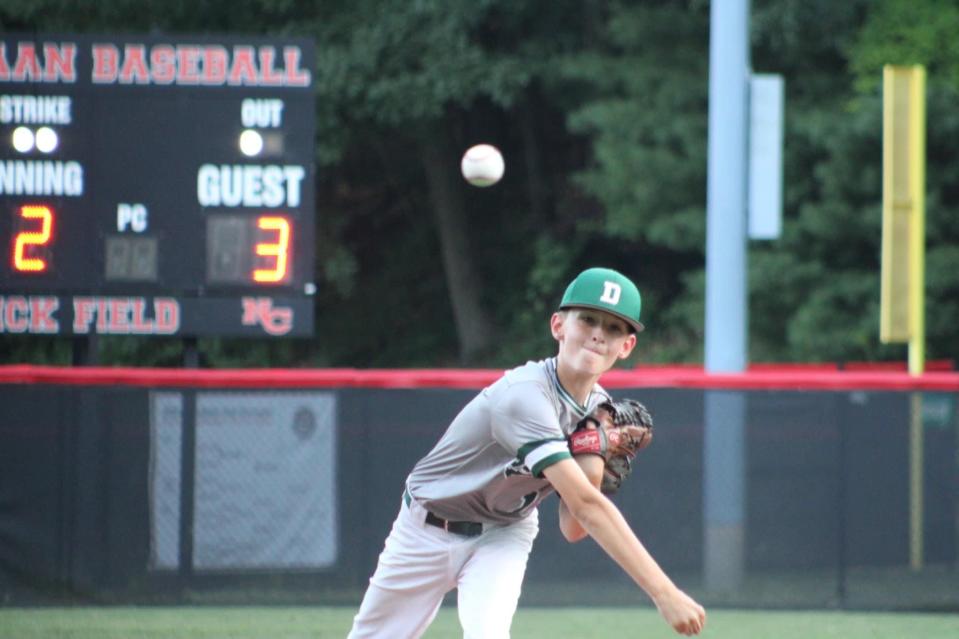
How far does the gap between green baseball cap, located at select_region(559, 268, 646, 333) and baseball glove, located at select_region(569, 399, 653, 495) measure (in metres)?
0.27

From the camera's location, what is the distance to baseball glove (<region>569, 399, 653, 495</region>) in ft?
13.8

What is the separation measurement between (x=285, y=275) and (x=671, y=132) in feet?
36.8

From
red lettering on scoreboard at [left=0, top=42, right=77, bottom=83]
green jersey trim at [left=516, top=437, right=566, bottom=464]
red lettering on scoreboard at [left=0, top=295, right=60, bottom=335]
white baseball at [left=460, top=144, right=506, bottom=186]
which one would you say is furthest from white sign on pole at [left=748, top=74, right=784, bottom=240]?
green jersey trim at [left=516, top=437, right=566, bottom=464]

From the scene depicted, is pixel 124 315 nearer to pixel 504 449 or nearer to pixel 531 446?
pixel 504 449

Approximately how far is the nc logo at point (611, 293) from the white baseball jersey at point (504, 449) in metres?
0.31

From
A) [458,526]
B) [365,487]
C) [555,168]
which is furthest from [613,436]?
[555,168]

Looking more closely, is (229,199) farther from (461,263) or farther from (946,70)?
(461,263)

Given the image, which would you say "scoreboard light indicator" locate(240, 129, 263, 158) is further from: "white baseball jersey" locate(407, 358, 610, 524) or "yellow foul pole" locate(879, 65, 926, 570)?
"white baseball jersey" locate(407, 358, 610, 524)

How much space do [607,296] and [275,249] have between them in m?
6.26

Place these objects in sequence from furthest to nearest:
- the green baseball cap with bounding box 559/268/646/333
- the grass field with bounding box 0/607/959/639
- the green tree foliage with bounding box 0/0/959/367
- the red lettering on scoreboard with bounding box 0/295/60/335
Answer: the green tree foliage with bounding box 0/0/959/367 < the red lettering on scoreboard with bounding box 0/295/60/335 < the grass field with bounding box 0/607/959/639 < the green baseball cap with bounding box 559/268/646/333

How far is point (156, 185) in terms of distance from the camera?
1024 cm

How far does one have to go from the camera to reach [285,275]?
10.2 meters

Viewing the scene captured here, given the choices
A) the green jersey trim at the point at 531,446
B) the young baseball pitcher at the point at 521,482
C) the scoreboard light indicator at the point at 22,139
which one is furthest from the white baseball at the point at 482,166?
the green jersey trim at the point at 531,446

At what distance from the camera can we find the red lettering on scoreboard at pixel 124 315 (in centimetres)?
1013
